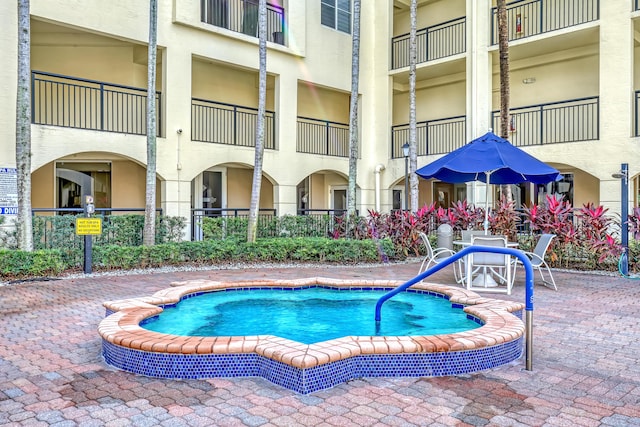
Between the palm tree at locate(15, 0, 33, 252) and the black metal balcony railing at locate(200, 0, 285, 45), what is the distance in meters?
5.07

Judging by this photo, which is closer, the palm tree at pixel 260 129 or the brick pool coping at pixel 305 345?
the brick pool coping at pixel 305 345

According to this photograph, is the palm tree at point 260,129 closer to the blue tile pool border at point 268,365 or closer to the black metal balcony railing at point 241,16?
the black metal balcony railing at point 241,16

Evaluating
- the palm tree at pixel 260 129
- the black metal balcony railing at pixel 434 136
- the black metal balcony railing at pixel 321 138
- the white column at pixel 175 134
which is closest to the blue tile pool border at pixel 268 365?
the palm tree at pixel 260 129

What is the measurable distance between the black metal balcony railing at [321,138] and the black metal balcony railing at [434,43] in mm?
2837

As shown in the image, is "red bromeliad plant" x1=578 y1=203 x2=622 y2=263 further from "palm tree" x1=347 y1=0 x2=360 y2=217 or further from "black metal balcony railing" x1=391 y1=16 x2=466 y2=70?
"black metal balcony railing" x1=391 y1=16 x2=466 y2=70

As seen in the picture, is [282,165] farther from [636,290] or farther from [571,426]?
[571,426]

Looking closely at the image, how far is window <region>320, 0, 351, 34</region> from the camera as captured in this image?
1572cm

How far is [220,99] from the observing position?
15.1m

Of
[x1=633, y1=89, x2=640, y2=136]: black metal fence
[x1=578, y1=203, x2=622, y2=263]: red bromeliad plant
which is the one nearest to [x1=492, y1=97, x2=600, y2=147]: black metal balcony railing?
[x1=633, y1=89, x2=640, y2=136]: black metal fence

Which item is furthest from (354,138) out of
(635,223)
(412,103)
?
(635,223)

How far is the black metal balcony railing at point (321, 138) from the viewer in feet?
52.7

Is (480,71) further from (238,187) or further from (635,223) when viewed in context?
(238,187)

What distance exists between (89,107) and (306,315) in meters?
9.57

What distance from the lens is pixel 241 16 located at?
548 inches
